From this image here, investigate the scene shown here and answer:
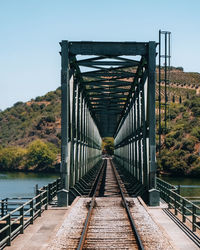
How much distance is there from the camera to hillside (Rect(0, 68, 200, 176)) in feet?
238

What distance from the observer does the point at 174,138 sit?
87.7 meters

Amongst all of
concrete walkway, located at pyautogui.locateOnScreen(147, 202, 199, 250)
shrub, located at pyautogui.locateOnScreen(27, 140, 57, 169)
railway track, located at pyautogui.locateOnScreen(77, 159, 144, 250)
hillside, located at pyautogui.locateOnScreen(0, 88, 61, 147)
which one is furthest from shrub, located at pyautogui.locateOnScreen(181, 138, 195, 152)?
concrete walkway, located at pyautogui.locateOnScreen(147, 202, 199, 250)

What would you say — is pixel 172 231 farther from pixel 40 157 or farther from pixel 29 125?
pixel 29 125

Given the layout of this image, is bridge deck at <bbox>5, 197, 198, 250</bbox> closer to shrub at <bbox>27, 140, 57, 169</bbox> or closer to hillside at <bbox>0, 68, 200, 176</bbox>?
hillside at <bbox>0, 68, 200, 176</bbox>

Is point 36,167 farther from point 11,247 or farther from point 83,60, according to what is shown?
point 11,247

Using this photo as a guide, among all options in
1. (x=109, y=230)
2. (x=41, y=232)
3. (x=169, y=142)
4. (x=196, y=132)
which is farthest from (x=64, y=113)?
(x=196, y=132)

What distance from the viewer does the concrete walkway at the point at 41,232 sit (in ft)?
35.3

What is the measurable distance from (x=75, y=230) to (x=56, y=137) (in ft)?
385

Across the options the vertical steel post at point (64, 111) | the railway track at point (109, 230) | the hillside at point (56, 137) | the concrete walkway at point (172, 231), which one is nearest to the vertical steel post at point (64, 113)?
the vertical steel post at point (64, 111)

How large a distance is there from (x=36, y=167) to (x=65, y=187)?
81694 millimetres

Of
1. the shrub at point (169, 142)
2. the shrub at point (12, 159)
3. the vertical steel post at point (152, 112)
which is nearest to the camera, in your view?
the vertical steel post at point (152, 112)

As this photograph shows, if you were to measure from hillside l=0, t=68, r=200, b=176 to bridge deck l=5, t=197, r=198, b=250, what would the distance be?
149ft

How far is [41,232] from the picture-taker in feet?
40.2

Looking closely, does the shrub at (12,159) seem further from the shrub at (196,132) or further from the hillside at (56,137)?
the shrub at (196,132)
